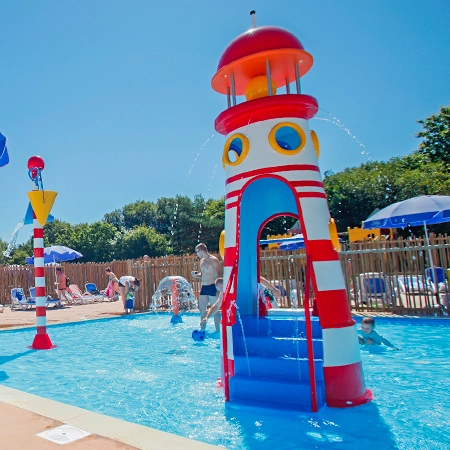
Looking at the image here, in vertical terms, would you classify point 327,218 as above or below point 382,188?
below

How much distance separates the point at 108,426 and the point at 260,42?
4172 mm

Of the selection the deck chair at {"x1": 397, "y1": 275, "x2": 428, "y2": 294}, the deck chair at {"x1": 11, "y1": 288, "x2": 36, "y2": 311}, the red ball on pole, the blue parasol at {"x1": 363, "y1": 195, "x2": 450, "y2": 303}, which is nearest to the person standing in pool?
the red ball on pole

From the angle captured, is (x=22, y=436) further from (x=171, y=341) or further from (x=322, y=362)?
(x=171, y=341)

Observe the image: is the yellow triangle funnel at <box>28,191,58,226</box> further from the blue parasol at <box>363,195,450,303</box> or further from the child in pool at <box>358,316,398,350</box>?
the blue parasol at <box>363,195,450,303</box>

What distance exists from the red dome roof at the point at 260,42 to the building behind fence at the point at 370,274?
6658 mm

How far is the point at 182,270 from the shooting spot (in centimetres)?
1453

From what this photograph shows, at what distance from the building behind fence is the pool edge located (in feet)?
22.8

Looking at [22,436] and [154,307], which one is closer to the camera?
[22,436]

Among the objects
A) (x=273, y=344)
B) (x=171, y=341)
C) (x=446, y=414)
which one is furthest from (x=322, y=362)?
(x=171, y=341)

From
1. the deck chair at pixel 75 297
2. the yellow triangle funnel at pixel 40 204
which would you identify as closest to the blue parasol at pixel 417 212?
the yellow triangle funnel at pixel 40 204

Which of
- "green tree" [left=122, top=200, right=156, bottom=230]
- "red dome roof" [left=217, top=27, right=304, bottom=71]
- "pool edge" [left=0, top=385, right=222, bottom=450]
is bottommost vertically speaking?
"pool edge" [left=0, top=385, right=222, bottom=450]

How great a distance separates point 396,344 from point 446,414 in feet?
12.1

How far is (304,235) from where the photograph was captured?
4445mm

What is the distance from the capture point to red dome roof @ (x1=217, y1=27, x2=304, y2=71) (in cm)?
480
